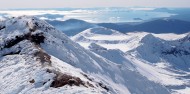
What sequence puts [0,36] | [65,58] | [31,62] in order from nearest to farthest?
[31,62] → [65,58] → [0,36]

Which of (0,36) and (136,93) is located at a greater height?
(0,36)

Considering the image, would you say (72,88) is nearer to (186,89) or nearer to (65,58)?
(65,58)

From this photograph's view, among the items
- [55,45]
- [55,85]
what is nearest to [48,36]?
[55,45]

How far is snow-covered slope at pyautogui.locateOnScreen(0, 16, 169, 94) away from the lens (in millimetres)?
42031

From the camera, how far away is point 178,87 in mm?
191375

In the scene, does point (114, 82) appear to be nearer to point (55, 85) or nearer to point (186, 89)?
point (55, 85)

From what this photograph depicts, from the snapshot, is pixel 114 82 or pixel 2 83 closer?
pixel 2 83

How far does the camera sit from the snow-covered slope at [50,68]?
138ft

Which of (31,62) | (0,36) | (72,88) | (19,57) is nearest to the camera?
(72,88)

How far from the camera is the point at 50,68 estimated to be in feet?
152

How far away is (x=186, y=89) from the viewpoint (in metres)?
191

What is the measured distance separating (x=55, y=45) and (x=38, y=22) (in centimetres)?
969

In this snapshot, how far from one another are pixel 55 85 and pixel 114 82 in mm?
38109

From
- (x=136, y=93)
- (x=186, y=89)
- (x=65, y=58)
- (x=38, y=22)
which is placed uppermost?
(x=38, y=22)
